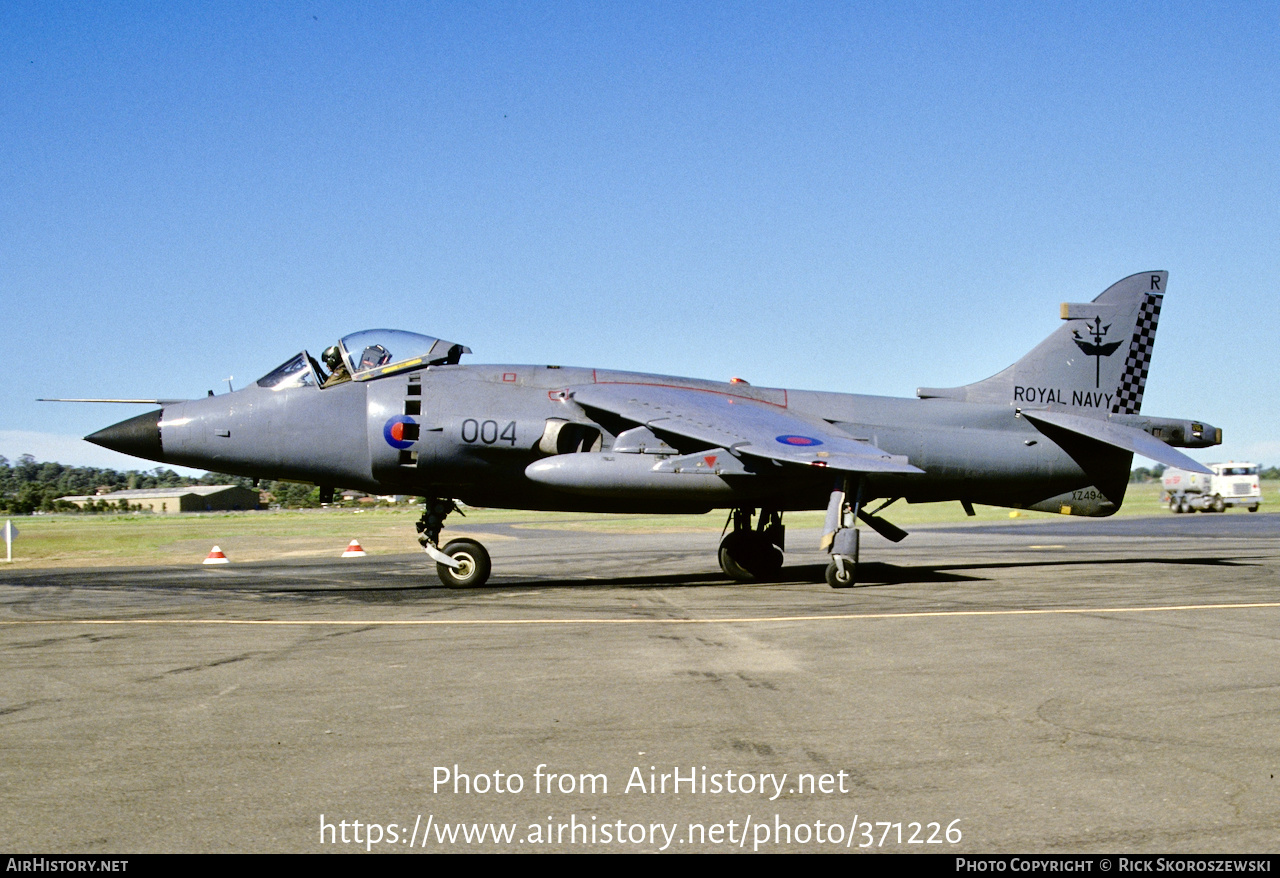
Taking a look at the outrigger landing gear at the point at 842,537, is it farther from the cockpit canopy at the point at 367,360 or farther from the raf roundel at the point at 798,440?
the cockpit canopy at the point at 367,360

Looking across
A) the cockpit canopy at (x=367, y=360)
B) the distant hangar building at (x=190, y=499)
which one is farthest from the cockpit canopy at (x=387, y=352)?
the distant hangar building at (x=190, y=499)

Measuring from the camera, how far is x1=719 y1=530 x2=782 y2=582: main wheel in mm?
17703

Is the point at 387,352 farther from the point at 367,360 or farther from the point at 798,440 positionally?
the point at 798,440

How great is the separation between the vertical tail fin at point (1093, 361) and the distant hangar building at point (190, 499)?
12207 centimetres

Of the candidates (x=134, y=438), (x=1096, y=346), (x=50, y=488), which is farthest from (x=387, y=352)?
(x=50, y=488)

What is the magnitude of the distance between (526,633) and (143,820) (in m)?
5.92

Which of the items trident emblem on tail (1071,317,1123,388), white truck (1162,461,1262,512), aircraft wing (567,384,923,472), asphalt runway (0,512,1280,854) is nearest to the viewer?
asphalt runway (0,512,1280,854)

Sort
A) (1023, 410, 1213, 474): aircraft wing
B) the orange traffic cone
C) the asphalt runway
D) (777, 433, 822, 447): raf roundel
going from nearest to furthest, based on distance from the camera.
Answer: the asphalt runway → (777, 433, 822, 447): raf roundel → (1023, 410, 1213, 474): aircraft wing → the orange traffic cone

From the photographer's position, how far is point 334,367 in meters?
16.3

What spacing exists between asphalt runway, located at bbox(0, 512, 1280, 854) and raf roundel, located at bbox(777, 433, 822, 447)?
103 inches

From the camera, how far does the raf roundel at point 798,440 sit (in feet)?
48.3

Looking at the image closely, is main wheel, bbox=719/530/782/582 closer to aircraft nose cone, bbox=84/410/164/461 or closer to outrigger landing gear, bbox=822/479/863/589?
outrigger landing gear, bbox=822/479/863/589

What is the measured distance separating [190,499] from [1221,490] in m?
115

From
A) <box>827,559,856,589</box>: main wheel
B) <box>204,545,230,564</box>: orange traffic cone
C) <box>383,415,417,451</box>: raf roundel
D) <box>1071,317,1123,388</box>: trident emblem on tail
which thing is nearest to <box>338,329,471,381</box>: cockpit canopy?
<box>383,415,417,451</box>: raf roundel
